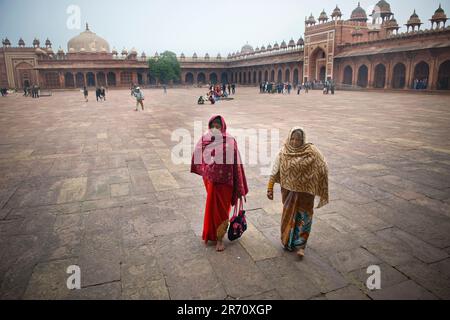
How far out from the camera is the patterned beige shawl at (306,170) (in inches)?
101

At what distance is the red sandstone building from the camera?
25.5 m

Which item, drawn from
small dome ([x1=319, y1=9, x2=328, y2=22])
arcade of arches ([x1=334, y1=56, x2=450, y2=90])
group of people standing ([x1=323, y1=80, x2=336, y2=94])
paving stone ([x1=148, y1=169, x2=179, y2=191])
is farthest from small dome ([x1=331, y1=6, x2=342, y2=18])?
paving stone ([x1=148, y1=169, x2=179, y2=191])

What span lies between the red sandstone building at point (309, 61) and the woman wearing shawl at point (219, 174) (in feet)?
84.2

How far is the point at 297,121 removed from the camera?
10328mm

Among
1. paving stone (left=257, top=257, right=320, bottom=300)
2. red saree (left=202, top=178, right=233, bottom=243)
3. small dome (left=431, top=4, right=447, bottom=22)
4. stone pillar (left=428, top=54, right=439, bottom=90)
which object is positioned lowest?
paving stone (left=257, top=257, right=320, bottom=300)

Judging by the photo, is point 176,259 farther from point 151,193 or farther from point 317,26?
point 317,26

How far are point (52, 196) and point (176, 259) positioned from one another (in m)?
2.21

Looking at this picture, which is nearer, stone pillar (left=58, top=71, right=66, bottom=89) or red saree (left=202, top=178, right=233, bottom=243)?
red saree (left=202, top=178, right=233, bottom=243)

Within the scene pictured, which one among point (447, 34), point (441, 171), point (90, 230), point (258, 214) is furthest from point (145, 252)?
point (447, 34)

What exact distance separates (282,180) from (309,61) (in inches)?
1443

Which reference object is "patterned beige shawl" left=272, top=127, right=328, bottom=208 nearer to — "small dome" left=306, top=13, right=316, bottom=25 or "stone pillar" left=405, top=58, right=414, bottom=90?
"stone pillar" left=405, top=58, right=414, bottom=90

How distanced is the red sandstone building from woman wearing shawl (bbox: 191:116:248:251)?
25.7 m

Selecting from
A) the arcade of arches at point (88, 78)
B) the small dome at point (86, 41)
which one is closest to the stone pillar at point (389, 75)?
the arcade of arches at point (88, 78)
